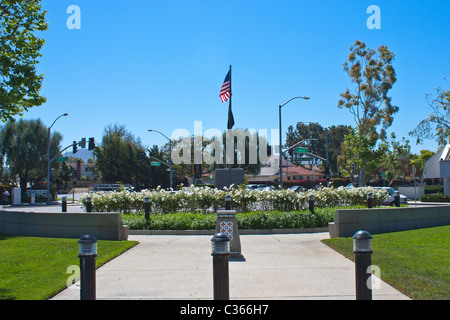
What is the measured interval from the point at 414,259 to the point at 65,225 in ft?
31.2

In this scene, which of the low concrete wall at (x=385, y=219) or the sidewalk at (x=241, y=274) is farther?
the low concrete wall at (x=385, y=219)

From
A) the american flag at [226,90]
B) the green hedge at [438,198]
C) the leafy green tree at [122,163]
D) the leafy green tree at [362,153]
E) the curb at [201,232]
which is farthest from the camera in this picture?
the leafy green tree at [122,163]

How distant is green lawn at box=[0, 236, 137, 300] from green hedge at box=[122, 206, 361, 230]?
2876mm

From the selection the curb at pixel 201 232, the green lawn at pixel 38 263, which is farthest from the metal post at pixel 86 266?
the curb at pixel 201 232

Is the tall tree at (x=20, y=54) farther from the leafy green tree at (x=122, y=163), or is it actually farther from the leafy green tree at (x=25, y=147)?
the leafy green tree at (x=122, y=163)

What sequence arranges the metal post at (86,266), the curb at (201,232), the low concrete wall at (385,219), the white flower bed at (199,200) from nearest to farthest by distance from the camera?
the metal post at (86,266) → the low concrete wall at (385,219) → the curb at (201,232) → the white flower bed at (199,200)

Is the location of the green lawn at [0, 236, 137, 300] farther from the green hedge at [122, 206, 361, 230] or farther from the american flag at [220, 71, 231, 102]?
the american flag at [220, 71, 231, 102]

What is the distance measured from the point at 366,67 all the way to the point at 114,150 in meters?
38.8

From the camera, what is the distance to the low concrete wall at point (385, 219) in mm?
12562

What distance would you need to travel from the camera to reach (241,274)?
799 cm

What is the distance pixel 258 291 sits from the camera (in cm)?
670

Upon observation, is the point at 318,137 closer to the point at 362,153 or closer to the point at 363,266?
the point at 362,153

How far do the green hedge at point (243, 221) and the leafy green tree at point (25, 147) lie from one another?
120 ft
